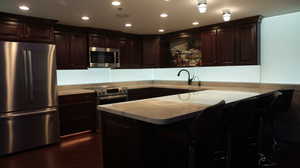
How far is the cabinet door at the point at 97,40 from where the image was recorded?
5.06 metres

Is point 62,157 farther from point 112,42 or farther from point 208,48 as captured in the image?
point 208,48

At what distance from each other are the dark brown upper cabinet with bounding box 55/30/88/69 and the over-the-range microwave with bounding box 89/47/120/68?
0.16m

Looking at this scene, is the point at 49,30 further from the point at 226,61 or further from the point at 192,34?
the point at 226,61

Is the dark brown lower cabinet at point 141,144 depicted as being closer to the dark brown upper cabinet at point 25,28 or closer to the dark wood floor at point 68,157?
the dark wood floor at point 68,157

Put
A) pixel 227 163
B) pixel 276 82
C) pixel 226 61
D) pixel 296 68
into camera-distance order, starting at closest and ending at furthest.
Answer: pixel 227 163 → pixel 296 68 → pixel 276 82 → pixel 226 61

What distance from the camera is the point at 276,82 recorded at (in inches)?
167

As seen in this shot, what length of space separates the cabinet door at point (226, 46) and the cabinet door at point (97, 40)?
266 cm

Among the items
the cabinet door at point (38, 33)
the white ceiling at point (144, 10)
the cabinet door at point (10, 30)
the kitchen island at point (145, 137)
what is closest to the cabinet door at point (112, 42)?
the white ceiling at point (144, 10)

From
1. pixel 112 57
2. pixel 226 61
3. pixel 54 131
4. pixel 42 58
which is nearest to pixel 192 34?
pixel 226 61

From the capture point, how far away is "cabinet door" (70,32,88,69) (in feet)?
15.8

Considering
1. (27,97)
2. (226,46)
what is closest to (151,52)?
(226,46)

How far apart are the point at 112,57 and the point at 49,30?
171 cm

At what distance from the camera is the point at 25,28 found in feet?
12.4

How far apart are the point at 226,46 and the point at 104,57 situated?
2.78 metres
